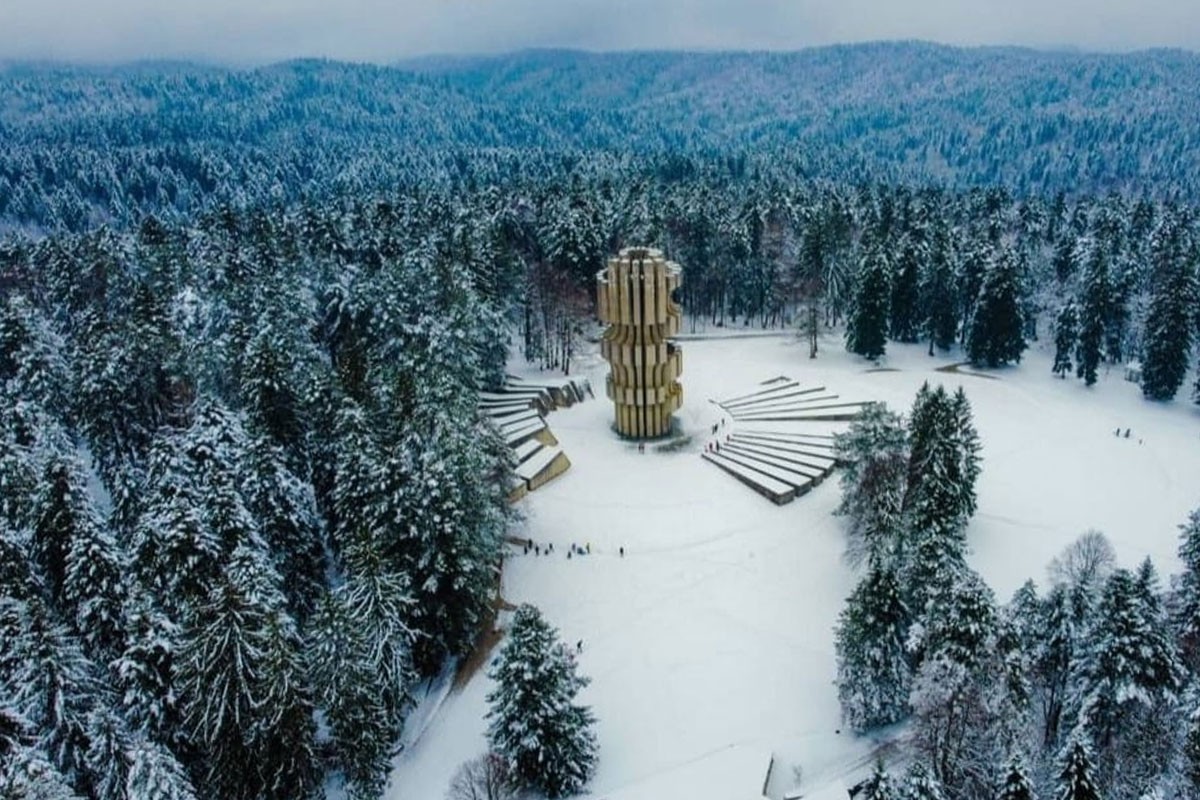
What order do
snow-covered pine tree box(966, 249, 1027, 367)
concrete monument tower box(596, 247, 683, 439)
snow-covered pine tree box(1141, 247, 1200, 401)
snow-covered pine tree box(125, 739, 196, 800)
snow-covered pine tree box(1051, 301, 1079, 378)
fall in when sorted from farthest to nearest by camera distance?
snow-covered pine tree box(966, 249, 1027, 367) → snow-covered pine tree box(1051, 301, 1079, 378) → snow-covered pine tree box(1141, 247, 1200, 401) → concrete monument tower box(596, 247, 683, 439) → snow-covered pine tree box(125, 739, 196, 800)

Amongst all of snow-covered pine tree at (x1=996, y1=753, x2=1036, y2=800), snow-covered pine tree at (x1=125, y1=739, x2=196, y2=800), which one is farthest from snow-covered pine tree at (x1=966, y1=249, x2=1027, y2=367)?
snow-covered pine tree at (x1=125, y1=739, x2=196, y2=800)

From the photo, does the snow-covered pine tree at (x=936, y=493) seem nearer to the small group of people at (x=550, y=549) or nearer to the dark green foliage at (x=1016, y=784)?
the dark green foliage at (x=1016, y=784)

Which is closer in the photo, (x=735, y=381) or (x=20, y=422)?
(x=20, y=422)

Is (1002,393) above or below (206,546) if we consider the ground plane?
below

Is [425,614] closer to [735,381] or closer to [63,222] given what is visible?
[735,381]

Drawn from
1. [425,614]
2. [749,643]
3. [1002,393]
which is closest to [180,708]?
[425,614]

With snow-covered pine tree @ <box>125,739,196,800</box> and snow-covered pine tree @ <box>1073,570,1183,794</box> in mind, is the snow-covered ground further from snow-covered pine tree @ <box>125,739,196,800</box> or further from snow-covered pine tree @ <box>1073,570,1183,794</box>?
snow-covered pine tree @ <box>125,739,196,800</box>

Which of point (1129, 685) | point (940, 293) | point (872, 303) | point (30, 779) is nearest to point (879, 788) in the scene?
point (1129, 685)
